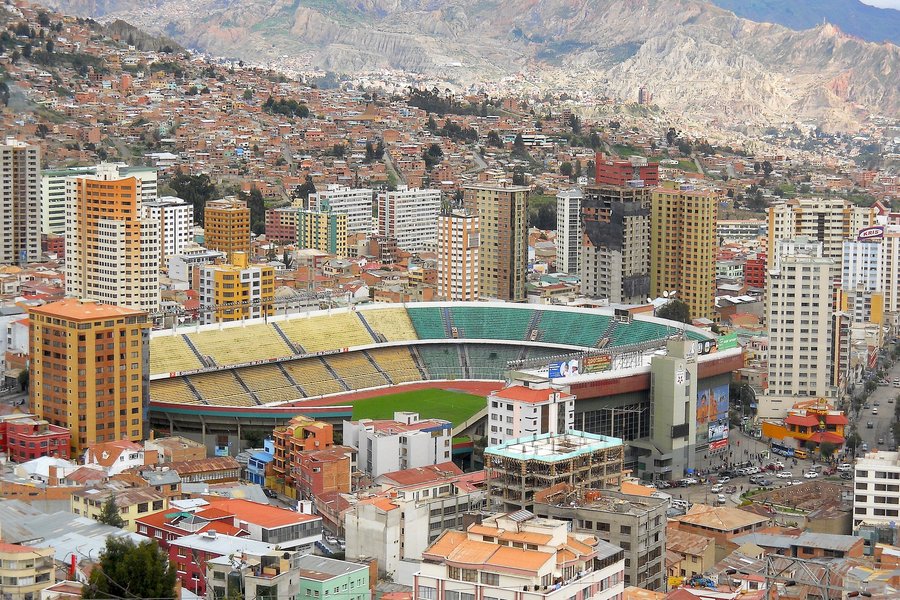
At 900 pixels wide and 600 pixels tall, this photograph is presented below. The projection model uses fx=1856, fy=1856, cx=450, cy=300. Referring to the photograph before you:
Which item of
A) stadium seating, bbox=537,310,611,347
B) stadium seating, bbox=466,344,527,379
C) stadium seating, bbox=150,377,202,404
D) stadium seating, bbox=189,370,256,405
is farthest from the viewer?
stadium seating, bbox=537,310,611,347

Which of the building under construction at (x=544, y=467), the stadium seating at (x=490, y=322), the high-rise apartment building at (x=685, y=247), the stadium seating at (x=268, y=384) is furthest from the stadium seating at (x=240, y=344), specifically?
the high-rise apartment building at (x=685, y=247)

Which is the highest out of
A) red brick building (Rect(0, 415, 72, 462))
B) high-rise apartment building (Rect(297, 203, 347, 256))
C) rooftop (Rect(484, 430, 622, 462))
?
high-rise apartment building (Rect(297, 203, 347, 256))

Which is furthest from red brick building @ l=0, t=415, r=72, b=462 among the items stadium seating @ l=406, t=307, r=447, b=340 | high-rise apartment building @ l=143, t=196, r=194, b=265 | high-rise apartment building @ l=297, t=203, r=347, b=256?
high-rise apartment building @ l=297, t=203, r=347, b=256

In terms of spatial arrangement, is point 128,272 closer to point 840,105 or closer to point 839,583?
point 839,583

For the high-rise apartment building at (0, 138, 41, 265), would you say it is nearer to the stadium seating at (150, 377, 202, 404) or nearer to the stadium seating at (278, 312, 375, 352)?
the stadium seating at (278, 312, 375, 352)

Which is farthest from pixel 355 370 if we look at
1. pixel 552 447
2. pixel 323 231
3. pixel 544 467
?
pixel 323 231

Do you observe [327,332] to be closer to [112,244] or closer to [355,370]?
[355,370]
